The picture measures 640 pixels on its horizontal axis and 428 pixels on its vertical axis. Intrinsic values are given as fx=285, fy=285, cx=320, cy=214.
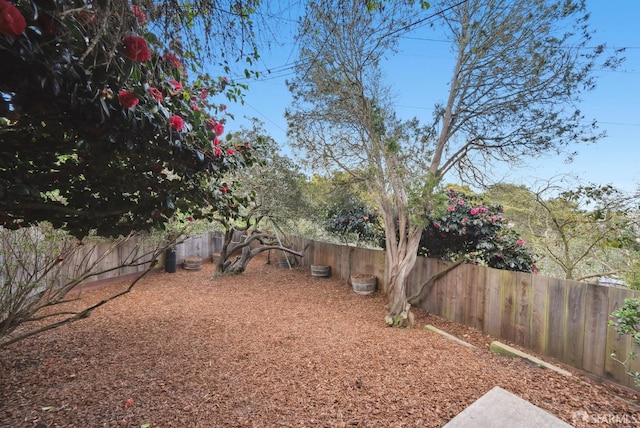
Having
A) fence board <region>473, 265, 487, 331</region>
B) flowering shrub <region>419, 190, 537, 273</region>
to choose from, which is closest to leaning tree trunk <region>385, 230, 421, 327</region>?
flowering shrub <region>419, 190, 537, 273</region>

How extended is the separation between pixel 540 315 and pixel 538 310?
0.05 metres

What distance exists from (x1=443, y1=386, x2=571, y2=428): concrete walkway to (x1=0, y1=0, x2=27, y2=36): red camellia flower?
7.73 ft

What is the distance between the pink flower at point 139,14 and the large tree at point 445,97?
247 cm

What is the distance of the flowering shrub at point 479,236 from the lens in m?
3.81

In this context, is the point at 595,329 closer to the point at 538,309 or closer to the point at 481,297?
the point at 538,309

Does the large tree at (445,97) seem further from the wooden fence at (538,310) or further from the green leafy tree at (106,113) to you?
the green leafy tree at (106,113)

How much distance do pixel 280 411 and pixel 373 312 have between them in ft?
8.66

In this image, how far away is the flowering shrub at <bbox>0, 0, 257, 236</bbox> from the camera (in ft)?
2.67

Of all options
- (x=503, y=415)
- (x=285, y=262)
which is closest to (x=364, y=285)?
(x=285, y=262)

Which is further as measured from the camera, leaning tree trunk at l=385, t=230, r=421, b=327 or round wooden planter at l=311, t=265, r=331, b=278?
round wooden planter at l=311, t=265, r=331, b=278

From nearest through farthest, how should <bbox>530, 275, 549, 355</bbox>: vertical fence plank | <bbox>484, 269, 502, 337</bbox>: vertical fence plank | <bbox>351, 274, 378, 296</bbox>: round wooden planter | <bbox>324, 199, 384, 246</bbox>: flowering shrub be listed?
<bbox>530, 275, 549, 355</bbox>: vertical fence plank, <bbox>484, 269, 502, 337</bbox>: vertical fence plank, <bbox>351, 274, 378, 296</bbox>: round wooden planter, <bbox>324, 199, 384, 246</bbox>: flowering shrub

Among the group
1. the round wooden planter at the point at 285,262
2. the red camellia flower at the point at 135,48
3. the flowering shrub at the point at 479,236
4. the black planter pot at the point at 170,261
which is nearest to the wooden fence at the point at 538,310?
the flowering shrub at the point at 479,236

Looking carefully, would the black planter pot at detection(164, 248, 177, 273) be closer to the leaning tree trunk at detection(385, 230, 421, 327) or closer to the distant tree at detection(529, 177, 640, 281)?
the leaning tree trunk at detection(385, 230, 421, 327)

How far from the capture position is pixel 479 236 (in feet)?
13.1
